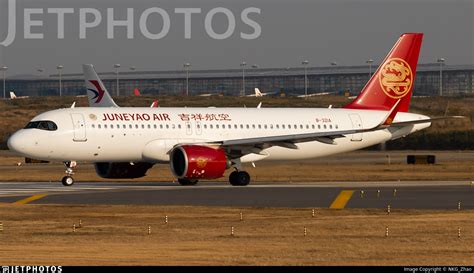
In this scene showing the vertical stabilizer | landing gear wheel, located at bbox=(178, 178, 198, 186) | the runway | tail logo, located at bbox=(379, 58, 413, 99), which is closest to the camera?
the runway

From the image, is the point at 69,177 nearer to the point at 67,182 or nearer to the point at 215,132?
the point at 67,182

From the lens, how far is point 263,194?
49719 mm

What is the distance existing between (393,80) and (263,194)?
56.4 feet

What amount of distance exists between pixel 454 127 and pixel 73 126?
62.6 m

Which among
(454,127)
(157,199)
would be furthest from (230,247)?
(454,127)

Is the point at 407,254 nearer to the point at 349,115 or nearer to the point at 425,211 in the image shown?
the point at 425,211

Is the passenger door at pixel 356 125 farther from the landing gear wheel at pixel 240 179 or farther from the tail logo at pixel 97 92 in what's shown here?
the tail logo at pixel 97 92

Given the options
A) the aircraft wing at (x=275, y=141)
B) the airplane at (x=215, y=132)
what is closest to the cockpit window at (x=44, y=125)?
the airplane at (x=215, y=132)

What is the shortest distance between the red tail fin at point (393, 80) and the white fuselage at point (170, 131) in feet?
3.33

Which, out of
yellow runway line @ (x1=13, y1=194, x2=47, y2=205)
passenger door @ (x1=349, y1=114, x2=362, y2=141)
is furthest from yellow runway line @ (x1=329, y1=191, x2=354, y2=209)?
yellow runway line @ (x1=13, y1=194, x2=47, y2=205)

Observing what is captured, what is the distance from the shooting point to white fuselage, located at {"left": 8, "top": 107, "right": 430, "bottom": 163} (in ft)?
179

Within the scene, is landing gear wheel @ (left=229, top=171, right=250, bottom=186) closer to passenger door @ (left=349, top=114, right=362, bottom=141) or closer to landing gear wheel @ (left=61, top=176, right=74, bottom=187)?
passenger door @ (left=349, top=114, right=362, bottom=141)

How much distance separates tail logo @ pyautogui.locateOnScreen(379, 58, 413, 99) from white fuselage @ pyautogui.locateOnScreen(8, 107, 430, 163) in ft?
5.58

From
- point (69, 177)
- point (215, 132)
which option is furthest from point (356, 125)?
point (69, 177)
